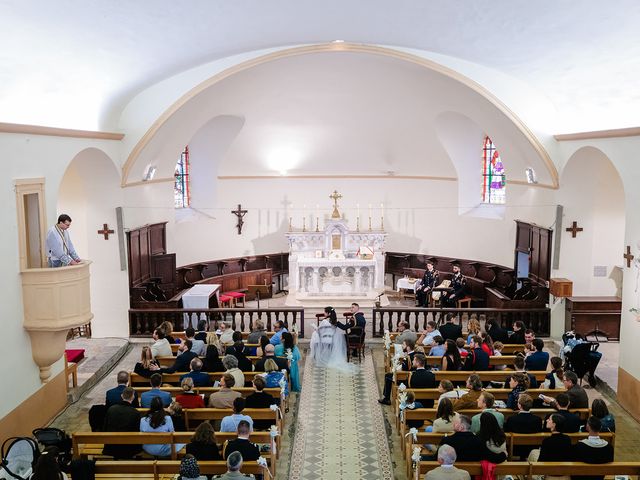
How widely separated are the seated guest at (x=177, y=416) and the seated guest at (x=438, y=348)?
16.4ft

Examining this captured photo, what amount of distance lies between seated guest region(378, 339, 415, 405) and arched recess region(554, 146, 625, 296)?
6183 millimetres

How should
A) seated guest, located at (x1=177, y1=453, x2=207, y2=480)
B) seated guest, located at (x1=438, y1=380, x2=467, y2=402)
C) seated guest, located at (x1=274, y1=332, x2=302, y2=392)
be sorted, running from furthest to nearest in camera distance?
seated guest, located at (x1=274, y1=332, x2=302, y2=392) < seated guest, located at (x1=438, y1=380, x2=467, y2=402) < seated guest, located at (x1=177, y1=453, x2=207, y2=480)

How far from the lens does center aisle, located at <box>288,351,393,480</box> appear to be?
9.32 metres

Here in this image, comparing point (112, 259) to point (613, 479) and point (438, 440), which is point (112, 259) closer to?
point (438, 440)

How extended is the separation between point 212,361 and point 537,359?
554 centimetres

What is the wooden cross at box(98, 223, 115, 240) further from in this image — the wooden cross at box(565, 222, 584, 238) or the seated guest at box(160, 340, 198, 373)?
the wooden cross at box(565, 222, 584, 238)

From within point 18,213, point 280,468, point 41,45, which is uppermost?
point 41,45

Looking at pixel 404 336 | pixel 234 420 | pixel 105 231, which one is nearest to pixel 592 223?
pixel 404 336

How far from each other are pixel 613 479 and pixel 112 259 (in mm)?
12348

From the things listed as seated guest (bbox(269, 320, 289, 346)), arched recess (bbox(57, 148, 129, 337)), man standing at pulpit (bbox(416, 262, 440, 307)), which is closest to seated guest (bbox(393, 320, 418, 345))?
seated guest (bbox(269, 320, 289, 346))

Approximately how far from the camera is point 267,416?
29.8ft

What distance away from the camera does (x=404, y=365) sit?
11.2m

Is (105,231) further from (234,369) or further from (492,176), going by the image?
(492,176)

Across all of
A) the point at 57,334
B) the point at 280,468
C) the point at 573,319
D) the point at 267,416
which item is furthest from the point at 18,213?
the point at 573,319
